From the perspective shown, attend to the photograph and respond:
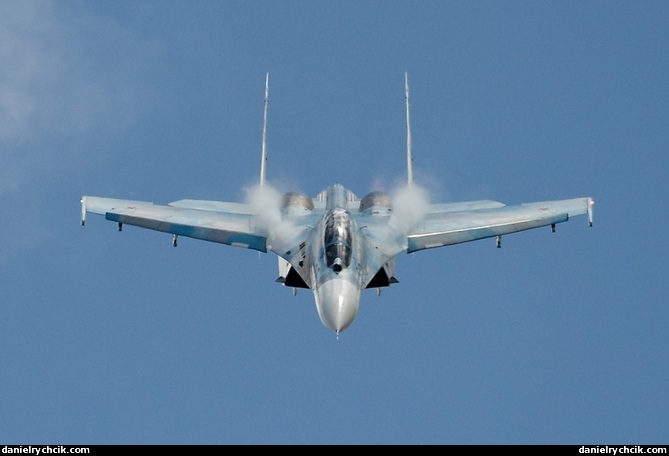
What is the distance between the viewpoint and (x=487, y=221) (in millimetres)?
71000

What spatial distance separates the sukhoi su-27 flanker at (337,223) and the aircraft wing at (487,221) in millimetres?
52

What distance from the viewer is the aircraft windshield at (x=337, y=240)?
61875mm

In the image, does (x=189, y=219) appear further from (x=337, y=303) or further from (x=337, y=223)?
(x=337, y=303)

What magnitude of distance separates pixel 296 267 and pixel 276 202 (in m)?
9.58

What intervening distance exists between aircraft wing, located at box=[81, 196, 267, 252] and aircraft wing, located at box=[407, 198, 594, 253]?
8.60 metres

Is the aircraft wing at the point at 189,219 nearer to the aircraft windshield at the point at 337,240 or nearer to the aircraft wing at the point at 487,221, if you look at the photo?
the aircraft windshield at the point at 337,240

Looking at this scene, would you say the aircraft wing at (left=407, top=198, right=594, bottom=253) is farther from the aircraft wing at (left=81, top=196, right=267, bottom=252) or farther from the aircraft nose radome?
the aircraft nose radome

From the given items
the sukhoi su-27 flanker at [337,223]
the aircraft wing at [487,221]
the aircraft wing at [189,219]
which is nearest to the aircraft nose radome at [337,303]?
the sukhoi su-27 flanker at [337,223]

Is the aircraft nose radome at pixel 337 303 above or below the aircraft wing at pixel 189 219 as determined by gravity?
below

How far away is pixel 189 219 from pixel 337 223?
→ 10360 millimetres

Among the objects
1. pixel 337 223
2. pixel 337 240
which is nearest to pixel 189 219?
pixel 337 223

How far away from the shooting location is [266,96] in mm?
77188

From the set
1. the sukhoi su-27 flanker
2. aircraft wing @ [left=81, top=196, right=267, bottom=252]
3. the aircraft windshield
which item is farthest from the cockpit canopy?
the aircraft windshield

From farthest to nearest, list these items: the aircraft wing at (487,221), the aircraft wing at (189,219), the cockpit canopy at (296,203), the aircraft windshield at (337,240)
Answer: the cockpit canopy at (296,203)
the aircraft wing at (487,221)
the aircraft wing at (189,219)
the aircraft windshield at (337,240)
